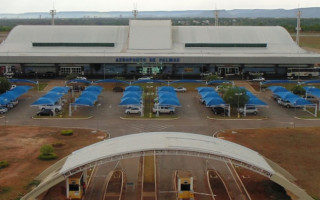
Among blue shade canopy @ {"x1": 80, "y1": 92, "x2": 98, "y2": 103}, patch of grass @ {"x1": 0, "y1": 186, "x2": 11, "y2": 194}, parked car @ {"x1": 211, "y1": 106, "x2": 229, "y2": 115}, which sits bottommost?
patch of grass @ {"x1": 0, "y1": 186, "x2": 11, "y2": 194}

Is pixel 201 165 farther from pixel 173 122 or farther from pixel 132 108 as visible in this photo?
A: pixel 132 108

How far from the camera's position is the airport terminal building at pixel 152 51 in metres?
63.5

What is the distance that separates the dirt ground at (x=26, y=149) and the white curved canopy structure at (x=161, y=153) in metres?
2.73

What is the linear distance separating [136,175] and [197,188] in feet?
13.9

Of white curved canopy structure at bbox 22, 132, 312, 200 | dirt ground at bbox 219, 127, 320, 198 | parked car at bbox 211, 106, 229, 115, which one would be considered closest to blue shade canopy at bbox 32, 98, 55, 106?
parked car at bbox 211, 106, 229, 115

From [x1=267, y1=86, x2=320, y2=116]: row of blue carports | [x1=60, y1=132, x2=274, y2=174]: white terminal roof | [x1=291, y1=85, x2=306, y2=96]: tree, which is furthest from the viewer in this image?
[x1=291, y1=85, x2=306, y2=96]: tree

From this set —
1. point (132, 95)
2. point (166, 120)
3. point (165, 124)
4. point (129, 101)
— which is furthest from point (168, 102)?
point (132, 95)

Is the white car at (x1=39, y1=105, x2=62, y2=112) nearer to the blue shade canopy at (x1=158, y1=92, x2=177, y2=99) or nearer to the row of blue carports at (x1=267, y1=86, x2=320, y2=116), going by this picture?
the blue shade canopy at (x1=158, y1=92, x2=177, y2=99)

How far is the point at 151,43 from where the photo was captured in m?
68.2

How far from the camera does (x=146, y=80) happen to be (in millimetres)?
61000

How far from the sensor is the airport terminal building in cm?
6353

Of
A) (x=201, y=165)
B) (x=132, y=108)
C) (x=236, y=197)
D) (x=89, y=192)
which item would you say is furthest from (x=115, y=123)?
(x=236, y=197)

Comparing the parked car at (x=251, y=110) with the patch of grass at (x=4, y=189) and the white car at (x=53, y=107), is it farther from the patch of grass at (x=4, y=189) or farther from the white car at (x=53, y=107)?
the patch of grass at (x=4, y=189)

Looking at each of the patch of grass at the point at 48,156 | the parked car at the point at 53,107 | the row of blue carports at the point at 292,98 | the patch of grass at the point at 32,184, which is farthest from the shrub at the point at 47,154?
the row of blue carports at the point at 292,98
